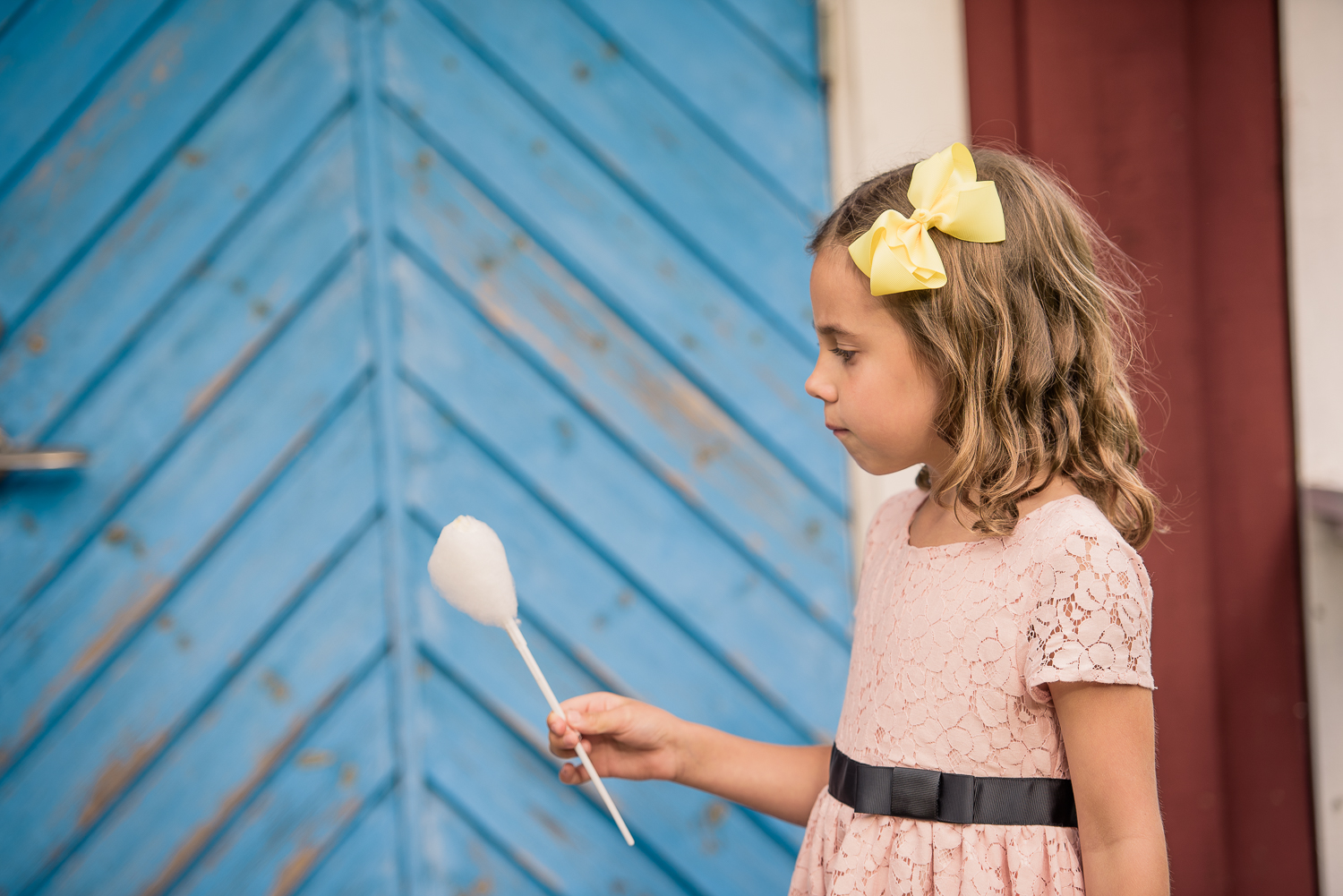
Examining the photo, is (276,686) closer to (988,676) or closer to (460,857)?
(460,857)

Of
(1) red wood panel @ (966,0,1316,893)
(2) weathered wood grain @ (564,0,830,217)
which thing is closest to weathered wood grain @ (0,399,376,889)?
(2) weathered wood grain @ (564,0,830,217)

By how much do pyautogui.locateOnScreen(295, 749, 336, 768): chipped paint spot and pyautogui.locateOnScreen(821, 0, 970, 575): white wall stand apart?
941 millimetres

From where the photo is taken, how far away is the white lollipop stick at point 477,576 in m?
0.95

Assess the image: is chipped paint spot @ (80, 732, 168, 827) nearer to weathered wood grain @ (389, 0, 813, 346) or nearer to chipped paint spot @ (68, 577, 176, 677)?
chipped paint spot @ (68, 577, 176, 677)

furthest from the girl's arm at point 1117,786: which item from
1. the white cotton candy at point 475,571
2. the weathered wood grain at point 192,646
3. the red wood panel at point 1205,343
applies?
the weathered wood grain at point 192,646

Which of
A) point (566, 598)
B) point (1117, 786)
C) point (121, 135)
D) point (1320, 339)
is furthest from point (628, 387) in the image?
point (1320, 339)

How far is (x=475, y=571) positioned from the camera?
954mm

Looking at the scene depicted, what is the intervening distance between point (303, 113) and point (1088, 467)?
1.22 meters

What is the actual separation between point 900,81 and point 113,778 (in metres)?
1.59

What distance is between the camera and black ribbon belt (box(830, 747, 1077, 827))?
87cm

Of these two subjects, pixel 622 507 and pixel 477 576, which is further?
pixel 622 507

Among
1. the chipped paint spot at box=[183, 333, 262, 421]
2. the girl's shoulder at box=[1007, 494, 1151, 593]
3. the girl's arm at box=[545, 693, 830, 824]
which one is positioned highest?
the chipped paint spot at box=[183, 333, 262, 421]

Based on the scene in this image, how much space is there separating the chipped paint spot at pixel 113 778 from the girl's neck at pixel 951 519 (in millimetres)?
1169

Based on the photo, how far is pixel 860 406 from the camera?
0.91m
